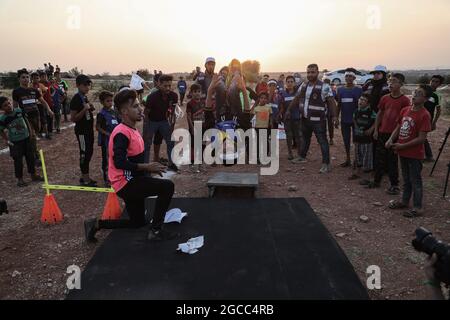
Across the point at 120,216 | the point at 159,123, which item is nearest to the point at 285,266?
the point at 120,216

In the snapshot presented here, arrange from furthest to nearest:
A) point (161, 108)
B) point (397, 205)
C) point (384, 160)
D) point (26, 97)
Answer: point (26, 97) → point (161, 108) → point (384, 160) → point (397, 205)

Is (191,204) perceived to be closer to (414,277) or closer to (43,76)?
(414,277)

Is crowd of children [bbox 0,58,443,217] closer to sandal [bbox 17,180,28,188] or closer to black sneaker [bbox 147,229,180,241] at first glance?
sandal [bbox 17,180,28,188]

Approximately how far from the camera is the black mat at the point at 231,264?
327 centimetres

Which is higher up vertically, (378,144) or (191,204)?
(378,144)

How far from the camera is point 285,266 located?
12.1 feet

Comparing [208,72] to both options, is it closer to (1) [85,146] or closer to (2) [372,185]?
(1) [85,146]

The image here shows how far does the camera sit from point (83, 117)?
629 centimetres

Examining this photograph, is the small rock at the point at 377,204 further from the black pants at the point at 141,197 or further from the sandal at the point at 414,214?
the black pants at the point at 141,197

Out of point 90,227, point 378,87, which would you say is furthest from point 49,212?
point 378,87

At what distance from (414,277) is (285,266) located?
139 cm

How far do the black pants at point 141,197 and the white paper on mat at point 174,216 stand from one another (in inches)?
21.4

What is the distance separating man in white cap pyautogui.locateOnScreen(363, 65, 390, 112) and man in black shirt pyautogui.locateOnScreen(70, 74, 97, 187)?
5245mm

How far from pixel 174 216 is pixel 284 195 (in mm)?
2394
